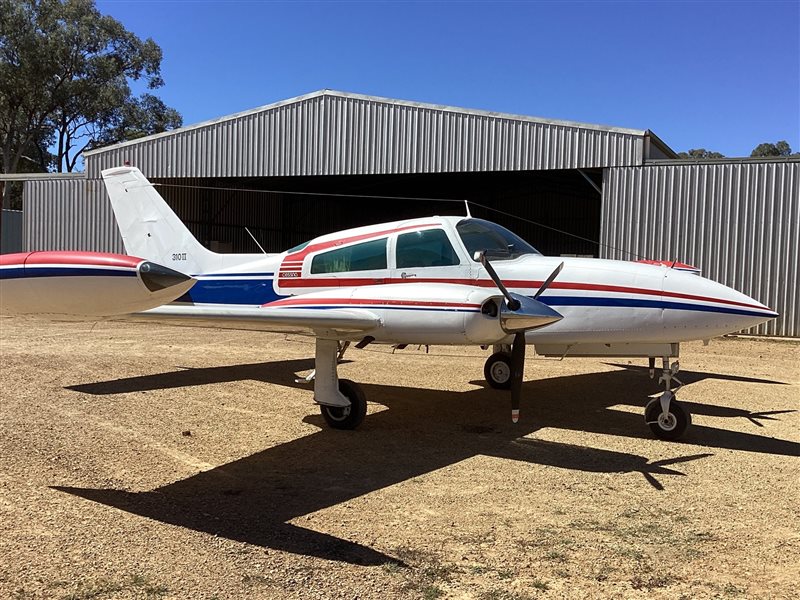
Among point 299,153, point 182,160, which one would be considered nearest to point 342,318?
point 299,153

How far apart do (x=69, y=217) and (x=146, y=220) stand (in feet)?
55.7

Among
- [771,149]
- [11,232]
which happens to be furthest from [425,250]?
[771,149]

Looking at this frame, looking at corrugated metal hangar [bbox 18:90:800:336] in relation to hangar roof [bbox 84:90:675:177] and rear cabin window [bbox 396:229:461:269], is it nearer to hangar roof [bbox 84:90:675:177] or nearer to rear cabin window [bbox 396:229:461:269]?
hangar roof [bbox 84:90:675:177]

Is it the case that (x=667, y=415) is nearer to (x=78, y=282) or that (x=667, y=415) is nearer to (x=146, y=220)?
(x=78, y=282)

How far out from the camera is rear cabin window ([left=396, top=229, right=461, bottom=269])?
297 inches

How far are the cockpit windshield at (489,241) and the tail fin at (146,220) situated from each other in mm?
4870

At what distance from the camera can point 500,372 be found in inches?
403

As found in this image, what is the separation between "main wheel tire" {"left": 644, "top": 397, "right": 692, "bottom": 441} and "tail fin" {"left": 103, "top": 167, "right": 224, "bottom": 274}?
23.8 feet

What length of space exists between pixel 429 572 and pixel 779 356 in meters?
14.0

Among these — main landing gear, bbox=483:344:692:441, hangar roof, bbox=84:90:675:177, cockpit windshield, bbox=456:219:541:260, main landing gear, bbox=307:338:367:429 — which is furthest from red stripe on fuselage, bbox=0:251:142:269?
hangar roof, bbox=84:90:675:177

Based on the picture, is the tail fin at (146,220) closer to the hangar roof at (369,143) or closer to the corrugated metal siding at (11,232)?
the hangar roof at (369,143)

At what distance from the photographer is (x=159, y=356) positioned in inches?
505

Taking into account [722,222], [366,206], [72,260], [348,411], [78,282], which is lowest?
[348,411]

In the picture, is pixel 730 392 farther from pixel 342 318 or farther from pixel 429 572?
pixel 429 572
